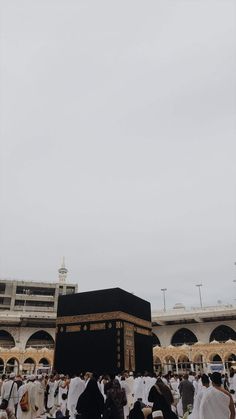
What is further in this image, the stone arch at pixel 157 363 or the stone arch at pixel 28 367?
the stone arch at pixel 157 363

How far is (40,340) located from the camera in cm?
3397

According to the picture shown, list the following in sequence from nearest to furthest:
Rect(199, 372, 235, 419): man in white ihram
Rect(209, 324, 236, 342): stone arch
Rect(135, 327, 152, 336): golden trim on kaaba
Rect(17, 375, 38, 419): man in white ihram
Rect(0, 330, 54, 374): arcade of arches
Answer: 1. Rect(199, 372, 235, 419): man in white ihram
2. Rect(17, 375, 38, 419): man in white ihram
3. Rect(135, 327, 152, 336): golden trim on kaaba
4. Rect(0, 330, 54, 374): arcade of arches
5. Rect(209, 324, 236, 342): stone arch

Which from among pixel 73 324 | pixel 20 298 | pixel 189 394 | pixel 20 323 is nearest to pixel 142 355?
pixel 73 324

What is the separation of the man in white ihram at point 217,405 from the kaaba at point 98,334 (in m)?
9.78

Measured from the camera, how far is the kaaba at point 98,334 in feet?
42.9

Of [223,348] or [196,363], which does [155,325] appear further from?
[223,348]

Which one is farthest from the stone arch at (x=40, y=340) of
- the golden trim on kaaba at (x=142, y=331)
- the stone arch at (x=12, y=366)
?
the golden trim on kaaba at (x=142, y=331)

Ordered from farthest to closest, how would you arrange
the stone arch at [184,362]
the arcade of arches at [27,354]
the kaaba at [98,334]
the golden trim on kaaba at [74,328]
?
the stone arch at [184,362], the arcade of arches at [27,354], the golden trim on kaaba at [74,328], the kaaba at [98,334]

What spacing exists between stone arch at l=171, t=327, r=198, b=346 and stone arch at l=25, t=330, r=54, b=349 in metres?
11.2

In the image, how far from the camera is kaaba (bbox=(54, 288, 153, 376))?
13.1m

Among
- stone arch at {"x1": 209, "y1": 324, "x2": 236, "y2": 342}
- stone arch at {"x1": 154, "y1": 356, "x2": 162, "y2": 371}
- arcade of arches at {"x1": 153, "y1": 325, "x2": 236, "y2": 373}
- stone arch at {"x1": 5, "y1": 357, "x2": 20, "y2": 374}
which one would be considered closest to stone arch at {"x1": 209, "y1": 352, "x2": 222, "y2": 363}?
arcade of arches at {"x1": 153, "y1": 325, "x2": 236, "y2": 373}

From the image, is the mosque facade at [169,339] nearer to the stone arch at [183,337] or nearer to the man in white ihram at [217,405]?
the stone arch at [183,337]

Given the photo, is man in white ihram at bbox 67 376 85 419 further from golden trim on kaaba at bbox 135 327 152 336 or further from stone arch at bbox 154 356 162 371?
stone arch at bbox 154 356 162 371

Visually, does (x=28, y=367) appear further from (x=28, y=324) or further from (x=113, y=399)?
(x=113, y=399)
